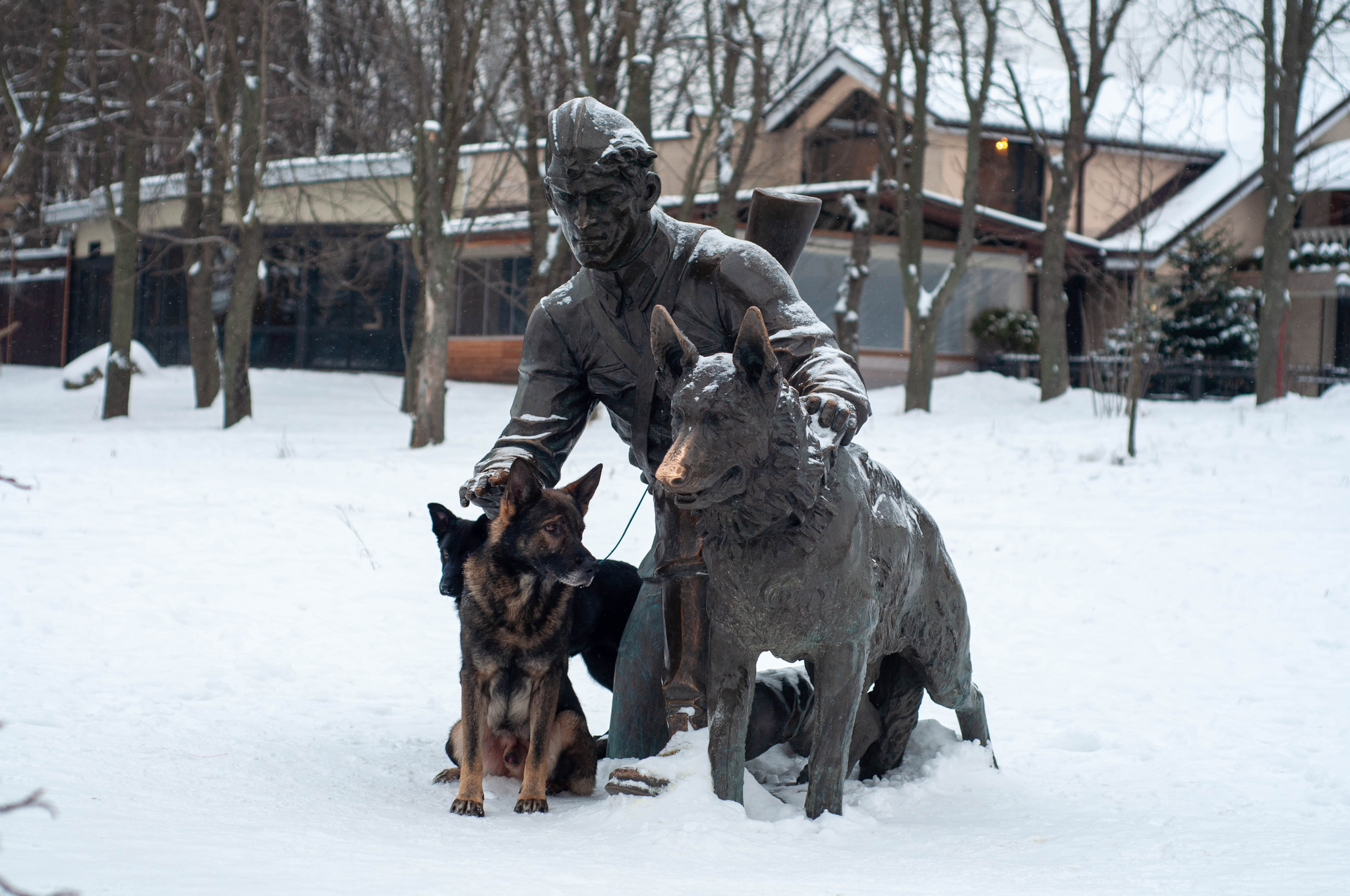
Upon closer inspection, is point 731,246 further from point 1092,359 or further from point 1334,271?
point 1334,271

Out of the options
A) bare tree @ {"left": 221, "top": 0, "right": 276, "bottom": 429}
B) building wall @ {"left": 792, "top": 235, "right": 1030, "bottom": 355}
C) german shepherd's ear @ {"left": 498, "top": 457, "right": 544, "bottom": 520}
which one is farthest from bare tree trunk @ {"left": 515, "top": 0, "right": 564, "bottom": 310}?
german shepherd's ear @ {"left": 498, "top": 457, "right": 544, "bottom": 520}

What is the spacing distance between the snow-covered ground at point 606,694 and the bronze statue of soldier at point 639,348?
0.38 meters

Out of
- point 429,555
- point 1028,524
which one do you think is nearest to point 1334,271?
point 1028,524

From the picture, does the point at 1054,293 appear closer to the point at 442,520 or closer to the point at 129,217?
the point at 129,217

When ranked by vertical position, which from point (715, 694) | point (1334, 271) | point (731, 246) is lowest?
point (715, 694)

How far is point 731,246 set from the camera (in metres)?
3.79

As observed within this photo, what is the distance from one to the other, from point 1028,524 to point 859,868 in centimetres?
787

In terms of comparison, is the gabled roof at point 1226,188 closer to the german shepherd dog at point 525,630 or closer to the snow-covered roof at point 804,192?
the snow-covered roof at point 804,192

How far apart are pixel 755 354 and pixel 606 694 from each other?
146 inches

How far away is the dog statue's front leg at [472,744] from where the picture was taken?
368cm

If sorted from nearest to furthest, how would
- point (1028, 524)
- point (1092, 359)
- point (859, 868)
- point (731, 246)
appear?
point (859, 868), point (731, 246), point (1028, 524), point (1092, 359)

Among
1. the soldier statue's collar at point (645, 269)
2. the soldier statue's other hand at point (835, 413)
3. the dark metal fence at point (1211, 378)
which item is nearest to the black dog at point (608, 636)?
the soldier statue's collar at point (645, 269)

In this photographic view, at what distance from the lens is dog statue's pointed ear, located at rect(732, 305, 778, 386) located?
2.93 m

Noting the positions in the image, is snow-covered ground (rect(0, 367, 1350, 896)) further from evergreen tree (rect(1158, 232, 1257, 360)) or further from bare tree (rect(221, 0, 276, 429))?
evergreen tree (rect(1158, 232, 1257, 360))
